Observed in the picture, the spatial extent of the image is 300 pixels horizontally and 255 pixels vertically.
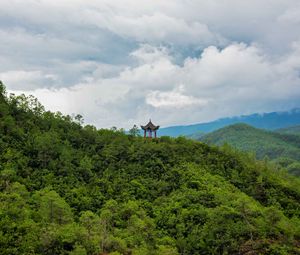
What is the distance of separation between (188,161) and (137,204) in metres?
18.5

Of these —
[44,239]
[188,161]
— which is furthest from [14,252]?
[188,161]

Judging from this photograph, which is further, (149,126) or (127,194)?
(149,126)

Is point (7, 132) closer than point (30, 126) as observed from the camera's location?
Yes

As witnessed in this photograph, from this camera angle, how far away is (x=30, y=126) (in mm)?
77875

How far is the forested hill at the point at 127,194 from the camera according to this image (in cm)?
4722

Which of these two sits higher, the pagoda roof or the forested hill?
the pagoda roof

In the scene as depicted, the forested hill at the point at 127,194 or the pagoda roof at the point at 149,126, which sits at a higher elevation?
the pagoda roof at the point at 149,126

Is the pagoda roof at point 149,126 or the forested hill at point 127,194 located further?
the pagoda roof at point 149,126

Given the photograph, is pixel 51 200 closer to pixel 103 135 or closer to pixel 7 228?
pixel 7 228

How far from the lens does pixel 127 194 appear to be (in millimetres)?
68562

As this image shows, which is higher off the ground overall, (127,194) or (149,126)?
(149,126)

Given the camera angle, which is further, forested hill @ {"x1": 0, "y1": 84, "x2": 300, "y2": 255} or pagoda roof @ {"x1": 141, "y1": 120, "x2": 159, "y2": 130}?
pagoda roof @ {"x1": 141, "y1": 120, "x2": 159, "y2": 130}

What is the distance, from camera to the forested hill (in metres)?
47.2

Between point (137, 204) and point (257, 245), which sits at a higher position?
point (137, 204)
